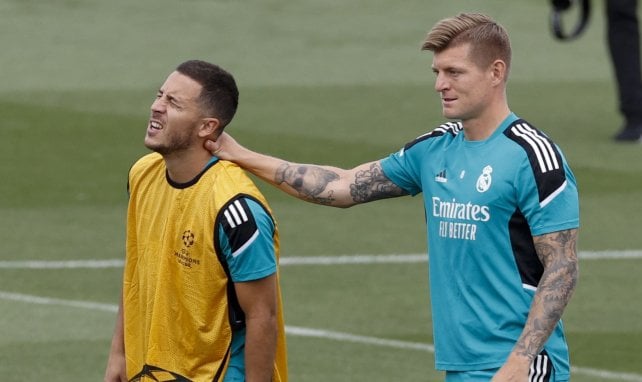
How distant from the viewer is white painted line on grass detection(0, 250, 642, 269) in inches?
517

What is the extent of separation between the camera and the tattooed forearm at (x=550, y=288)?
6172mm

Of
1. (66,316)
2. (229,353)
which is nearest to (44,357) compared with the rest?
(66,316)

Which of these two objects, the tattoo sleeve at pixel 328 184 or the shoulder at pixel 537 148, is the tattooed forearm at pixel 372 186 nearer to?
the tattoo sleeve at pixel 328 184

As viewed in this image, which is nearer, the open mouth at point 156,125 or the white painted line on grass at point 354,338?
the open mouth at point 156,125

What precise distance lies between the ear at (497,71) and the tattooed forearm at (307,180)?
1.11 meters

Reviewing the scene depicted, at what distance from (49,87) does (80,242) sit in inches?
315

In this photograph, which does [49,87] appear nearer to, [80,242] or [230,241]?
[80,242]

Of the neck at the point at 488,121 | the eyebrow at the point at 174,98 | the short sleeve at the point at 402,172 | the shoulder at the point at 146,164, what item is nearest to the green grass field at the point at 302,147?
the short sleeve at the point at 402,172

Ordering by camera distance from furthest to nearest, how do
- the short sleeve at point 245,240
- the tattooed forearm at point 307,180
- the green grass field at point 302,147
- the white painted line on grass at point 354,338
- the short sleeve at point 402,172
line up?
the green grass field at point 302,147 < the white painted line on grass at point 354,338 < the tattooed forearm at point 307,180 < the short sleeve at point 402,172 < the short sleeve at point 245,240

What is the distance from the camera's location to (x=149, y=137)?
6594mm

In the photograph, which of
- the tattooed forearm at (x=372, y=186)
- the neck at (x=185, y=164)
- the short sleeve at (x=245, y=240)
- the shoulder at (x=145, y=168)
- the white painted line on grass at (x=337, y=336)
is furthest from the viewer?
the white painted line on grass at (x=337, y=336)

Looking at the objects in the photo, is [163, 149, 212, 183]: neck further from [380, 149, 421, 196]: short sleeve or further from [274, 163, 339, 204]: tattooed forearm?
[380, 149, 421, 196]: short sleeve

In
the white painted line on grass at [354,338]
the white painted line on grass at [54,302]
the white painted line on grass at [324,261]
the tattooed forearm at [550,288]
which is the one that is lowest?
the white painted line on grass at [354,338]

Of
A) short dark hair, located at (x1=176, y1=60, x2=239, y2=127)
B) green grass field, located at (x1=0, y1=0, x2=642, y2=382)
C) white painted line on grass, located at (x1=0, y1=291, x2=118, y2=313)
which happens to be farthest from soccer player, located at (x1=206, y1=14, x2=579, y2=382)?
white painted line on grass, located at (x1=0, y1=291, x2=118, y2=313)
